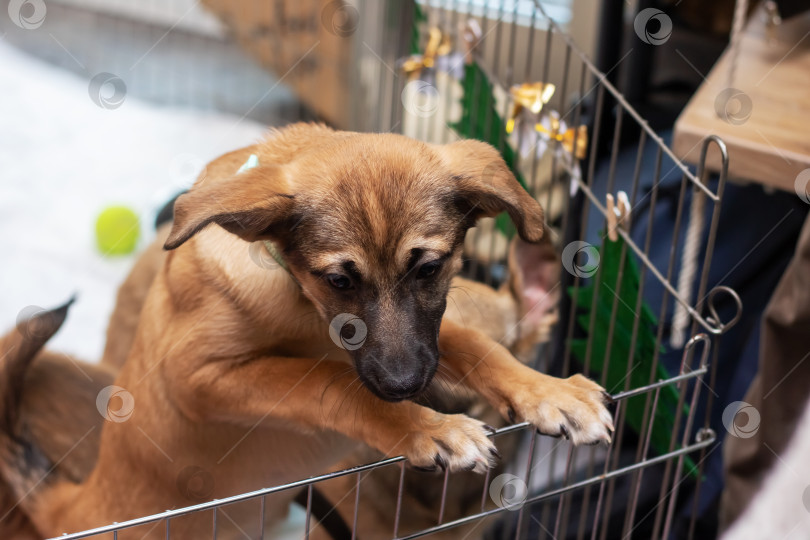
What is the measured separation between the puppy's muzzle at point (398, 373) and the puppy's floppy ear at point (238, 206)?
0.22m

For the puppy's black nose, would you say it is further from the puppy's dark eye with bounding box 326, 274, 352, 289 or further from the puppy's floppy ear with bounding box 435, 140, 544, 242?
the puppy's floppy ear with bounding box 435, 140, 544, 242

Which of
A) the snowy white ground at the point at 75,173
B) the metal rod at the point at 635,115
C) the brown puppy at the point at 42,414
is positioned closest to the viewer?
the metal rod at the point at 635,115

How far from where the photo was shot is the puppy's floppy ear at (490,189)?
1201 mm

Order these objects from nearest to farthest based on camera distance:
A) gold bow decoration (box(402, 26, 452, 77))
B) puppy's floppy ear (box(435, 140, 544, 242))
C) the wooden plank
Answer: puppy's floppy ear (box(435, 140, 544, 242)) → the wooden plank → gold bow decoration (box(402, 26, 452, 77))

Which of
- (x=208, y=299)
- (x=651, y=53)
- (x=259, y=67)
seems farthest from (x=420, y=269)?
(x=259, y=67)

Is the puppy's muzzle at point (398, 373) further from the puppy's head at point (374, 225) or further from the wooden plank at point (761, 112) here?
the wooden plank at point (761, 112)

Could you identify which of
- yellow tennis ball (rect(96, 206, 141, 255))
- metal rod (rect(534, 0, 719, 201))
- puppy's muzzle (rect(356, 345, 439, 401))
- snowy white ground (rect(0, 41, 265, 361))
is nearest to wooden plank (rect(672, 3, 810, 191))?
metal rod (rect(534, 0, 719, 201))

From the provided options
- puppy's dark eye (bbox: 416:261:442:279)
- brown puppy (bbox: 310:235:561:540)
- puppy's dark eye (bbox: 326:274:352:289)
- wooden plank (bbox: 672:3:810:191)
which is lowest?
brown puppy (bbox: 310:235:561:540)

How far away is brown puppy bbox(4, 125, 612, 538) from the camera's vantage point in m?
1.16

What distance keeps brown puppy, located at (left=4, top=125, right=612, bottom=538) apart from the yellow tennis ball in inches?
57.8

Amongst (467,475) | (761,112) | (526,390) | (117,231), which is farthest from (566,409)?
(117,231)

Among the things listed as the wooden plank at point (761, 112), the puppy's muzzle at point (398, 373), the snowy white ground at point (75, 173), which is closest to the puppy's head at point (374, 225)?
the puppy's muzzle at point (398, 373)

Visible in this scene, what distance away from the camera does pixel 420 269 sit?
1195 millimetres

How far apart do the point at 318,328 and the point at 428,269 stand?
0.78 ft
